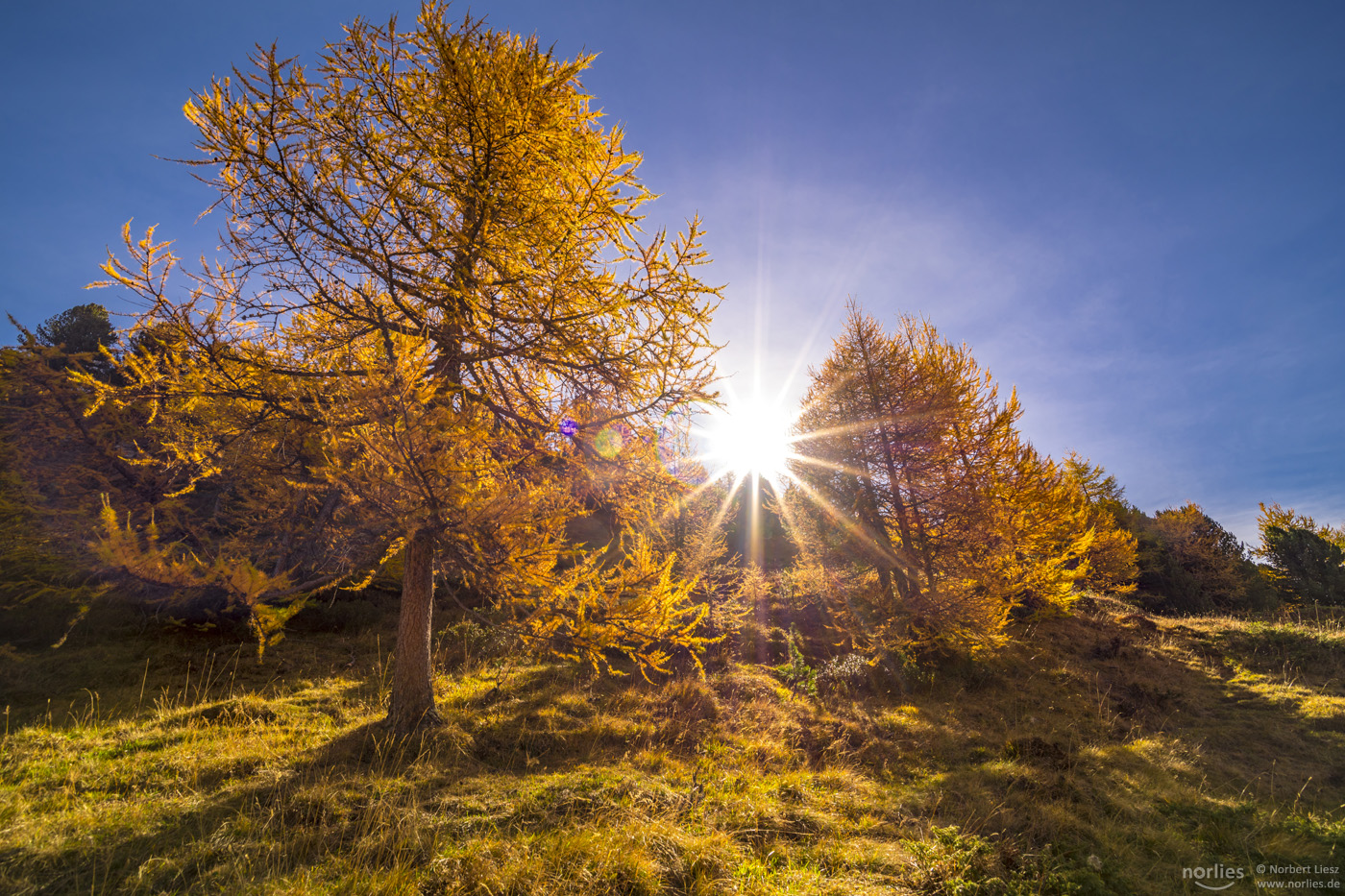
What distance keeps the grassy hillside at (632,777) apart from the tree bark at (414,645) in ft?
1.61

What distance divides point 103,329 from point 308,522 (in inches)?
635

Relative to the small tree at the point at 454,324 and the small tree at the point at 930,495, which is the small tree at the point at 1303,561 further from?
the small tree at the point at 454,324

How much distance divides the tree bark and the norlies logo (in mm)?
7936

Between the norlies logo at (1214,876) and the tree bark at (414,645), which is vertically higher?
the tree bark at (414,645)

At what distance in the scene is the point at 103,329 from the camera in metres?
19.2

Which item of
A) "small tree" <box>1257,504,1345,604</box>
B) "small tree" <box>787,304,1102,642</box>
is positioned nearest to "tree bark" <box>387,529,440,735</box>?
"small tree" <box>787,304,1102,642</box>

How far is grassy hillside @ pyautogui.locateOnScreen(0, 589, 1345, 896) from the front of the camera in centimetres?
344

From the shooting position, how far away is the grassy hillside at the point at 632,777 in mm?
3439

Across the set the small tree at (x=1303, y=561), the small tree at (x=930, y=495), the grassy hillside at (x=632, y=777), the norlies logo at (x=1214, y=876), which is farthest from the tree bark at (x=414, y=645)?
the small tree at (x=1303, y=561)

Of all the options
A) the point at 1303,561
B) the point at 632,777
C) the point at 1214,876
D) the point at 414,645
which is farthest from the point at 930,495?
Answer: the point at 1303,561

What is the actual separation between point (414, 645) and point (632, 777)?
3.27 metres

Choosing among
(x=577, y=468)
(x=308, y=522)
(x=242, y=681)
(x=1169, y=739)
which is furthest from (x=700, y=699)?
(x=308, y=522)

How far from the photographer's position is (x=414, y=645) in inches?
241

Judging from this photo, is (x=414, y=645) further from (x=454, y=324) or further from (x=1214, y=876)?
(x=1214, y=876)
